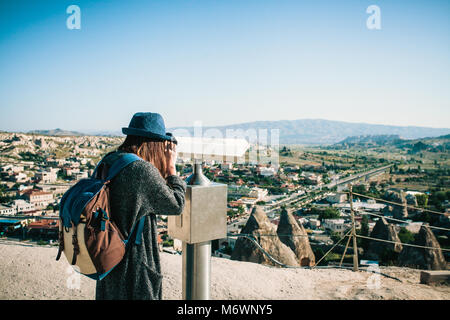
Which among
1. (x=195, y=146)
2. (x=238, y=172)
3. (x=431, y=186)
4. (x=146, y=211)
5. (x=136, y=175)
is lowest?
(x=431, y=186)

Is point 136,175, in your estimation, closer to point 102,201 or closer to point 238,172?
point 102,201

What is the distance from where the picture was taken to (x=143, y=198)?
53.2 inches

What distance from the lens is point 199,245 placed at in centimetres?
160

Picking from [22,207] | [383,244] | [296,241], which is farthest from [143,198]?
[22,207]

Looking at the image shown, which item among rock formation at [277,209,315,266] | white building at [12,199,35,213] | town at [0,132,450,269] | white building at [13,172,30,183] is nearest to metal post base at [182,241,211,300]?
town at [0,132,450,269]

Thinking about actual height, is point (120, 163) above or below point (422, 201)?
above

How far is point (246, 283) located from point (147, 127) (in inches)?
95.5

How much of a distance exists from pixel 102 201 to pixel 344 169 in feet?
166

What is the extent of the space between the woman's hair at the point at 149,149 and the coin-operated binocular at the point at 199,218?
10cm

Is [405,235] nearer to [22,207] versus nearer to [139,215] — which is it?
[139,215]

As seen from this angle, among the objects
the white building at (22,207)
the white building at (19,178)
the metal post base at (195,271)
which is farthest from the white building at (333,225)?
the white building at (19,178)

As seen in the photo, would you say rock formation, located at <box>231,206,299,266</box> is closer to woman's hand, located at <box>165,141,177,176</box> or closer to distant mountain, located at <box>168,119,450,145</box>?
woman's hand, located at <box>165,141,177,176</box>

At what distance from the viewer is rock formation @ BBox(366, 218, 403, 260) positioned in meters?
11.2
